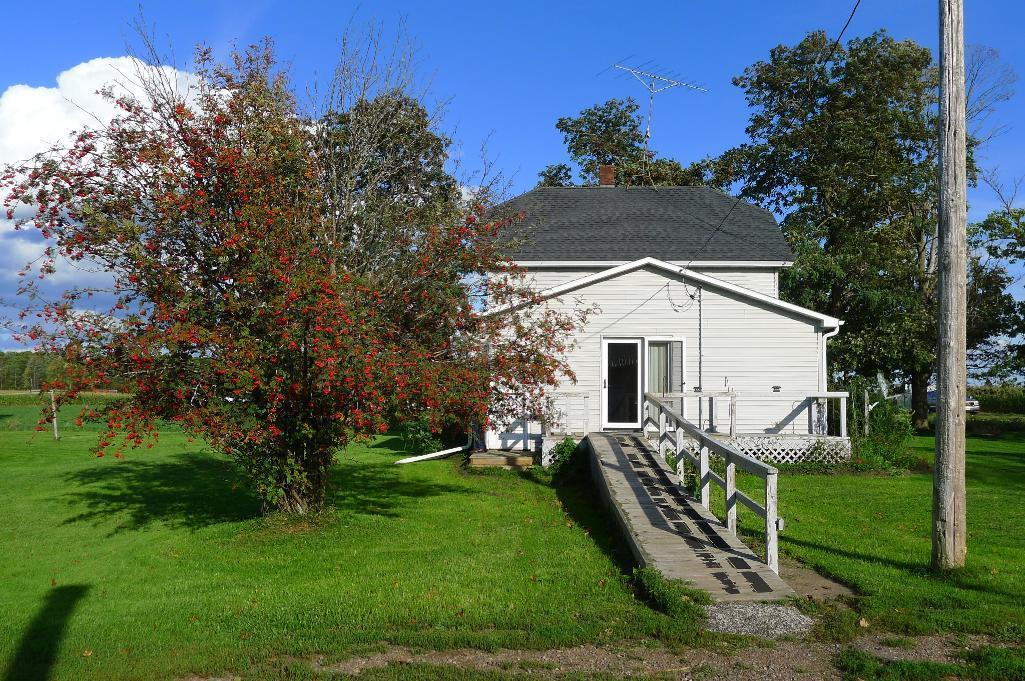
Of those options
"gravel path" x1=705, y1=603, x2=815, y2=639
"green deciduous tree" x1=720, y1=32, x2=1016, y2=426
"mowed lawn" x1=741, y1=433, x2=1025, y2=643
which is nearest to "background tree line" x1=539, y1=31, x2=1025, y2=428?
"green deciduous tree" x1=720, y1=32, x2=1016, y2=426

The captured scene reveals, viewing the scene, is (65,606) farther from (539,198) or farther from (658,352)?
(539,198)

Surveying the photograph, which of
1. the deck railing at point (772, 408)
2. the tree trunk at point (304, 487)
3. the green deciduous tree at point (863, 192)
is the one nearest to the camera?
the tree trunk at point (304, 487)

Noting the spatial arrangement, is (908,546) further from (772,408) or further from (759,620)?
(772,408)

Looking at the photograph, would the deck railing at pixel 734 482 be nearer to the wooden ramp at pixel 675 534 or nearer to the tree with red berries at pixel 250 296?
the wooden ramp at pixel 675 534

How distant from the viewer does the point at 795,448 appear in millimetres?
17203

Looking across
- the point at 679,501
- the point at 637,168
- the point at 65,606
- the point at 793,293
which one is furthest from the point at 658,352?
the point at 637,168

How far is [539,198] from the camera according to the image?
24391mm

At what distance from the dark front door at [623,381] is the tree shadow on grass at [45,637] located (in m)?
11.7

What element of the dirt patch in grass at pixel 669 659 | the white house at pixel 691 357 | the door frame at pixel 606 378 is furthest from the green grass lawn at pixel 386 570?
the door frame at pixel 606 378

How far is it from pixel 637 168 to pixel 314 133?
23120 mm

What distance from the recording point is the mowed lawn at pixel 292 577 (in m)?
6.52

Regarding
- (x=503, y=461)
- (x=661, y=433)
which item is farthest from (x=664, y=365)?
(x=661, y=433)

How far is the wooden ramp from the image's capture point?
7.70 meters

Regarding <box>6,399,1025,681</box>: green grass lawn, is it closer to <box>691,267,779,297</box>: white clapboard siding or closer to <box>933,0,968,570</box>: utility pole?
<box>933,0,968,570</box>: utility pole
